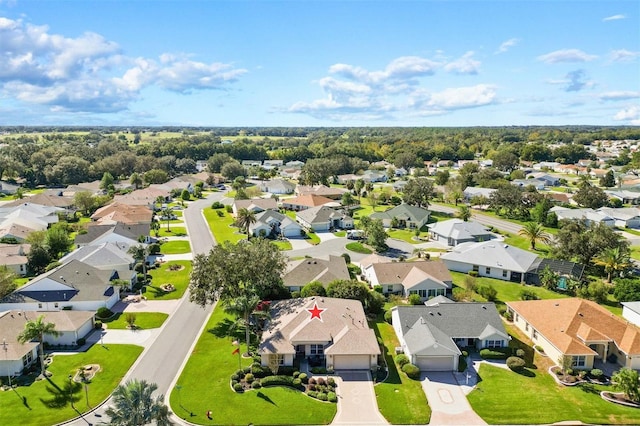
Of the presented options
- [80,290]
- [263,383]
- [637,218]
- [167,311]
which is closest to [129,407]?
[263,383]

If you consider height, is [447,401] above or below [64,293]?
below

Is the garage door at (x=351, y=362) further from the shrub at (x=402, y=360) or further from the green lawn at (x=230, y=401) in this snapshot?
the green lawn at (x=230, y=401)

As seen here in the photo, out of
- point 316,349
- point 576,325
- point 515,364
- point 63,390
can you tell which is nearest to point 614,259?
point 576,325

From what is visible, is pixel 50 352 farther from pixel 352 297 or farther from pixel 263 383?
pixel 352 297

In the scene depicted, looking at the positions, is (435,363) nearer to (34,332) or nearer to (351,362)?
(351,362)

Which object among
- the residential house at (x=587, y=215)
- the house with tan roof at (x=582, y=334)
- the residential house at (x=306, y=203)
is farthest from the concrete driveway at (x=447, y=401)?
the residential house at (x=587, y=215)

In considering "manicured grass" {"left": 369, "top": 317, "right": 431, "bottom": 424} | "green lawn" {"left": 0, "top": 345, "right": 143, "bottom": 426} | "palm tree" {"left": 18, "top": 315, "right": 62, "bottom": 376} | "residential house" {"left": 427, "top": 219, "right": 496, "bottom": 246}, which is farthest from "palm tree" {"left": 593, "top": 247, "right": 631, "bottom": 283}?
"palm tree" {"left": 18, "top": 315, "right": 62, "bottom": 376}

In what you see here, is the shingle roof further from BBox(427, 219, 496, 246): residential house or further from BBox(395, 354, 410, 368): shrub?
BBox(427, 219, 496, 246): residential house
